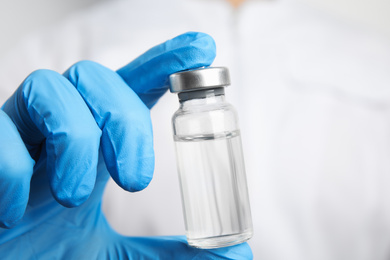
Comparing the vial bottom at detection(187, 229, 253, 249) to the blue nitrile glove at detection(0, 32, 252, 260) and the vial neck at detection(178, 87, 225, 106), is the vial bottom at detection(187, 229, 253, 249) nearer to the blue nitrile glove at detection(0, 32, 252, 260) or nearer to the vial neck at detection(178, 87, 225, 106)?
the blue nitrile glove at detection(0, 32, 252, 260)

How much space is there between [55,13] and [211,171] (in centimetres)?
193

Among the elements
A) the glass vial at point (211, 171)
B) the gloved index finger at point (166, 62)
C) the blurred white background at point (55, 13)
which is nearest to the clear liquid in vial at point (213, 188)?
the glass vial at point (211, 171)

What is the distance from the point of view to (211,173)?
0.74 metres

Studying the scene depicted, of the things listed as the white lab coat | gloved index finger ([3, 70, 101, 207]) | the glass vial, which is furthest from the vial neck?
the white lab coat

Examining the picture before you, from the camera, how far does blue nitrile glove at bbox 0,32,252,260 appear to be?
0.68m

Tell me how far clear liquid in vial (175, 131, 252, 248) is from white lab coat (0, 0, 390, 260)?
45cm

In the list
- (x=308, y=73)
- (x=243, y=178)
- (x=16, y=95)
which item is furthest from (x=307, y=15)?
(x=16, y=95)

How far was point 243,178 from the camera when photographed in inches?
29.8

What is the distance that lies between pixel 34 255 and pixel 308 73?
93 centimetres

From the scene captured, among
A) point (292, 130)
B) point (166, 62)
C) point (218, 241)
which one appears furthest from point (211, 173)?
point (292, 130)

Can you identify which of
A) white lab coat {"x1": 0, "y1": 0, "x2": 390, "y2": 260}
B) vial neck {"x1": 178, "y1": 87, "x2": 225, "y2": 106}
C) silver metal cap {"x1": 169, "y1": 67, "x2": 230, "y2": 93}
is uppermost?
silver metal cap {"x1": 169, "y1": 67, "x2": 230, "y2": 93}

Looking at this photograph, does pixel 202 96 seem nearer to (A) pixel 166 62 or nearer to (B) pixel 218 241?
(A) pixel 166 62

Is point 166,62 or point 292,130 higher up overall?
point 166,62

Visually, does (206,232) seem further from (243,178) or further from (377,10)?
(377,10)
